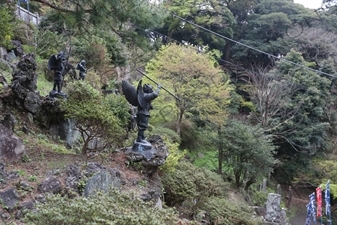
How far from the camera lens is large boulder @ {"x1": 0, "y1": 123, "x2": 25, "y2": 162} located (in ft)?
17.9

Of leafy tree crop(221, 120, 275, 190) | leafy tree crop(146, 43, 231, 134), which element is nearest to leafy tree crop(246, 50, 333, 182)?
leafy tree crop(146, 43, 231, 134)

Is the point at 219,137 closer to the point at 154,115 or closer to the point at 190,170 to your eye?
the point at 154,115

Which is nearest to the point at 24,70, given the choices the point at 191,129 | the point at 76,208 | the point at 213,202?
the point at 213,202

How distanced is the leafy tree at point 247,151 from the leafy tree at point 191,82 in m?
1.55

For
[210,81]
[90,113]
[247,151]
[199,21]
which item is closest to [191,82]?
[210,81]

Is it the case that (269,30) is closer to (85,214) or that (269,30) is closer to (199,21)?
(199,21)

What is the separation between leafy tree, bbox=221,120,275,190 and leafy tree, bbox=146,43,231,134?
1551 millimetres

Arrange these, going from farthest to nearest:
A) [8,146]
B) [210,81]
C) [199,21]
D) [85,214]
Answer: [199,21]
[210,81]
[8,146]
[85,214]

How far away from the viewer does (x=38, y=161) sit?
5898 millimetres

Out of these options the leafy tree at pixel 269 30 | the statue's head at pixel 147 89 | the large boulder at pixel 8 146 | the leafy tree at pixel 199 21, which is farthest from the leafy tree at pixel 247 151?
the leafy tree at pixel 269 30

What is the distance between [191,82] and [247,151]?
3852 mm

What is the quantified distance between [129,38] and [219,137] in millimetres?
8459

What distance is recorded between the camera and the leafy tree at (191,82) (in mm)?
14484

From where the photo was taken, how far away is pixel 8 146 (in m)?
5.56
